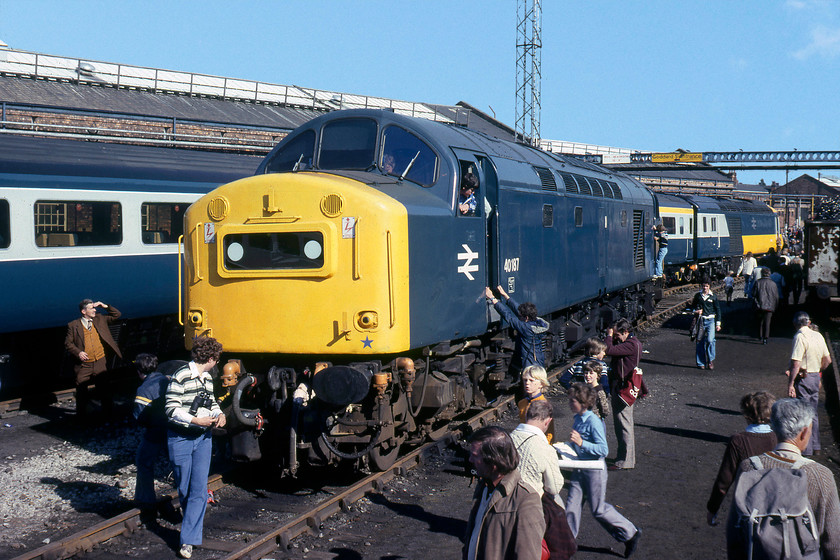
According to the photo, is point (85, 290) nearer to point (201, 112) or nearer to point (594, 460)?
point (594, 460)

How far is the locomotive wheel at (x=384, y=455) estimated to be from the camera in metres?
8.03

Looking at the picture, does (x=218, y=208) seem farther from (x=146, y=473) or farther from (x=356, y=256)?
(x=146, y=473)

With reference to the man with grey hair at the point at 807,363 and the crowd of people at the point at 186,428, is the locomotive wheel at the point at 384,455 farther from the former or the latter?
the man with grey hair at the point at 807,363

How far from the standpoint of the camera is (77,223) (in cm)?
1227

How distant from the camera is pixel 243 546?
638 cm

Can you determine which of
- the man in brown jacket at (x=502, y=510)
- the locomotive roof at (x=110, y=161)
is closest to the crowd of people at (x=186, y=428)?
the man in brown jacket at (x=502, y=510)

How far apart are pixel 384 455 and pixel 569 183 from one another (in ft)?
20.9

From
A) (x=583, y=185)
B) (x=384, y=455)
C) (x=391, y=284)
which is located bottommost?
(x=384, y=455)

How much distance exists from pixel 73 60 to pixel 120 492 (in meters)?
26.8

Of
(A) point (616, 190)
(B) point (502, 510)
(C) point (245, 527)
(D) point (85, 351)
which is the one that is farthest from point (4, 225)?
(A) point (616, 190)

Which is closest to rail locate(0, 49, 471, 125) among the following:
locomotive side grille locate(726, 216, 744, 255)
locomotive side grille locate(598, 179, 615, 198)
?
locomotive side grille locate(598, 179, 615, 198)

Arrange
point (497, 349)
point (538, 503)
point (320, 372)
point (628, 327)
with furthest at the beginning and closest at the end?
1. point (497, 349)
2. point (628, 327)
3. point (320, 372)
4. point (538, 503)

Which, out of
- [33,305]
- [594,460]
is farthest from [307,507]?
[33,305]

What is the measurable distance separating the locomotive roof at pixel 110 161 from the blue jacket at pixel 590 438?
8.98 metres
